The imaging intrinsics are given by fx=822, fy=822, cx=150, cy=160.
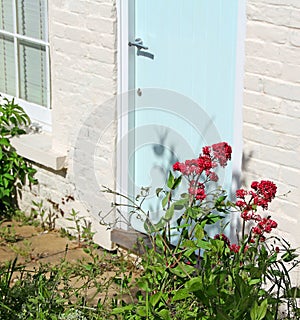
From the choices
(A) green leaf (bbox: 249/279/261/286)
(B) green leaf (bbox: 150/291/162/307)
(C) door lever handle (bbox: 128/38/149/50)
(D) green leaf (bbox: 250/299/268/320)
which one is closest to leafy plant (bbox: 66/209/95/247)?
(C) door lever handle (bbox: 128/38/149/50)

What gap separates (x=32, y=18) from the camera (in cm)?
688

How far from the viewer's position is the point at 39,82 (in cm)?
697

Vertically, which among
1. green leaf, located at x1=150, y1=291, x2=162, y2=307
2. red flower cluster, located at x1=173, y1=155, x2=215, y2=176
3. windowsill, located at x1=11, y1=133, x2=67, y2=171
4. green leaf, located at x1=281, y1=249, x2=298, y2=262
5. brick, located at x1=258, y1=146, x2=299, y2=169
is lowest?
green leaf, located at x1=150, y1=291, x2=162, y2=307

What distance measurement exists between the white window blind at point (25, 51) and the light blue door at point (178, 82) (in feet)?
4.05

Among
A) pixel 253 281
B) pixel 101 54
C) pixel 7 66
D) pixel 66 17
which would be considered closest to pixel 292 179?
pixel 253 281

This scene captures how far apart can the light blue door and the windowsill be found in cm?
73

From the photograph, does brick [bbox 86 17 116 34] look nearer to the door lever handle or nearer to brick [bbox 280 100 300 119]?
the door lever handle

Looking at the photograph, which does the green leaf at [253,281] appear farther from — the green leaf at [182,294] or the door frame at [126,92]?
the door frame at [126,92]

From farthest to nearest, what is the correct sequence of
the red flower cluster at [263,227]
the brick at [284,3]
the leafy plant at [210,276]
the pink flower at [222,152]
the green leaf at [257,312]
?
the brick at [284,3]
the pink flower at [222,152]
the red flower cluster at [263,227]
the leafy plant at [210,276]
the green leaf at [257,312]

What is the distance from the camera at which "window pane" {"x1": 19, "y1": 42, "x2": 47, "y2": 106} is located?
6902 millimetres

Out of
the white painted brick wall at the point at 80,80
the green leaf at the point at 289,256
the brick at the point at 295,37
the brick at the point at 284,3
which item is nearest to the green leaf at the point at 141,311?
the green leaf at the point at 289,256

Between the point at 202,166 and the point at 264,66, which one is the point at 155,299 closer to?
the point at 202,166

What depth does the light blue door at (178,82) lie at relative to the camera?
5.21 meters

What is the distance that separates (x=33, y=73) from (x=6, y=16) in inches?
23.3
